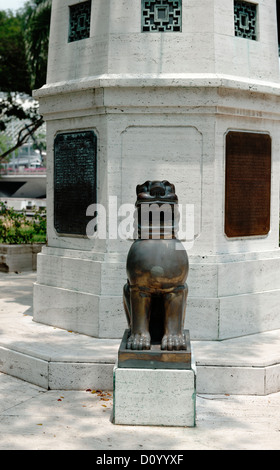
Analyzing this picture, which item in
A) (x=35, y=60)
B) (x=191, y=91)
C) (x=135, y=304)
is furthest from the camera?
(x=35, y=60)

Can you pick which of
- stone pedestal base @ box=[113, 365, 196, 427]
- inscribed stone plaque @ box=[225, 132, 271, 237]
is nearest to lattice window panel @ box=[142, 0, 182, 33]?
inscribed stone plaque @ box=[225, 132, 271, 237]

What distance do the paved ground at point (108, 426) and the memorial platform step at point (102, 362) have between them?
0.12 metres

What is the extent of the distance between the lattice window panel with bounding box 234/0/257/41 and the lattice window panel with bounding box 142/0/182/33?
780 millimetres

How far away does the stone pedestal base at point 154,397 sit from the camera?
5.04 meters

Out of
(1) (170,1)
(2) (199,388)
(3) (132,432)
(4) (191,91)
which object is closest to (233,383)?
(2) (199,388)

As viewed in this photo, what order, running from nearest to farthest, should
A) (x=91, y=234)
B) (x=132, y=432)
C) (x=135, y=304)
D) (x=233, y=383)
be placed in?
1. (x=132, y=432)
2. (x=135, y=304)
3. (x=233, y=383)
4. (x=91, y=234)

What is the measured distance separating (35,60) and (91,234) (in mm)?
14747

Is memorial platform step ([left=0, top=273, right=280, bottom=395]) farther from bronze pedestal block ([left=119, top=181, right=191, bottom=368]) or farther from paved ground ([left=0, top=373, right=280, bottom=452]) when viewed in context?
bronze pedestal block ([left=119, top=181, right=191, bottom=368])

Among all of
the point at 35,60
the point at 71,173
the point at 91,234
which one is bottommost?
the point at 91,234

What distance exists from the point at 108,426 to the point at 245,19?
5.25m

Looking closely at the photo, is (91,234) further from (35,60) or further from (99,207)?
(35,60)

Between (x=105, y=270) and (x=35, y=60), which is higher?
(x=35, y=60)

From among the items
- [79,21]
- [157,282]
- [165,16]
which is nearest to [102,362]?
[157,282]

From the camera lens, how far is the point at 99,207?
7.05 meters
